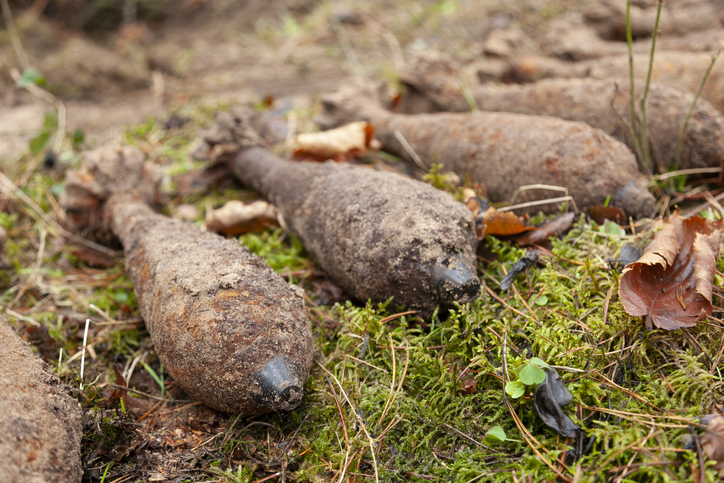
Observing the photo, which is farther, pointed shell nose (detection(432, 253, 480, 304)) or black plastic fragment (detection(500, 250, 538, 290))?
black plastic fragment (detection(500, 250, 538, 290))

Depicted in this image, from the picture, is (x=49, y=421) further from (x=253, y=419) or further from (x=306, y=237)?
(x=306, y=237)

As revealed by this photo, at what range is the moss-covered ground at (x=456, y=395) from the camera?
1536 mm

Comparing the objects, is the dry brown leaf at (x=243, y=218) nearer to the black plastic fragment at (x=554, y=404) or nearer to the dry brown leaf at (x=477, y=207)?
the dry brown leaf at (x=477, y=207)

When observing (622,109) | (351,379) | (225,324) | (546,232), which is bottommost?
(351,379)

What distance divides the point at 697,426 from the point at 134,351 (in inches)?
91.6

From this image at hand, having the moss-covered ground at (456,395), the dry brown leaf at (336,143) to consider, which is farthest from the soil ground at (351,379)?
the dry brown leaf at (336,143)

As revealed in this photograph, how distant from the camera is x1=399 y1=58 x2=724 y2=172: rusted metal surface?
2.58 meters

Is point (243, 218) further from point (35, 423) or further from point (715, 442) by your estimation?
point (715, 442)

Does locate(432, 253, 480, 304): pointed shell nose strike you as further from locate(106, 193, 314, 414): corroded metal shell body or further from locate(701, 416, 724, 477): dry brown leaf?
locate(701, 416, 724, 477): dry brown leaf

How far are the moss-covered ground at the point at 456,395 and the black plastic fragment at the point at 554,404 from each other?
37mm

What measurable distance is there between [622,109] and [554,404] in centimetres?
202

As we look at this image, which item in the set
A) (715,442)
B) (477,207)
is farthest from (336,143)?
(715,442)

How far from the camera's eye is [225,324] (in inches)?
70.2

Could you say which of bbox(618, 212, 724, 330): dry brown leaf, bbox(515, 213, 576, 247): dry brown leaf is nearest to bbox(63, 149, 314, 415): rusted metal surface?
bbox(515, 213, 576, 247): dry brown leaf
